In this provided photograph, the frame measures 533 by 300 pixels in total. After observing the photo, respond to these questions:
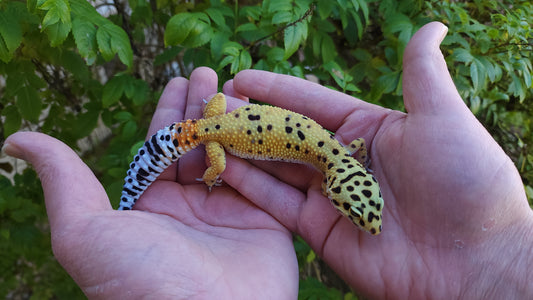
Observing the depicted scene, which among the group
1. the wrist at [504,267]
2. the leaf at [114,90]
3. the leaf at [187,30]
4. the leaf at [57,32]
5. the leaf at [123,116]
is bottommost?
the wrist at [504,267]

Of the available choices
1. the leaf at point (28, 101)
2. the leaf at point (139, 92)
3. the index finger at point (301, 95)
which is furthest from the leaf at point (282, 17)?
the leaf at point (28, 101)

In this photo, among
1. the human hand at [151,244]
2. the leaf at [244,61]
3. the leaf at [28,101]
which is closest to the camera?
the human hand at [151,244]

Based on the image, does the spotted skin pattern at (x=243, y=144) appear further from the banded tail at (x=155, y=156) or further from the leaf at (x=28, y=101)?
the leaf at (x=28, y=101)

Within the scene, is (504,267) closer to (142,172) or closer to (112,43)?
(142,172)

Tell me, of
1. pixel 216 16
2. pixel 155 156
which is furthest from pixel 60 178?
pixel 216 16

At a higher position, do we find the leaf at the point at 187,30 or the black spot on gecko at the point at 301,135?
the leaf at the point at 187,30

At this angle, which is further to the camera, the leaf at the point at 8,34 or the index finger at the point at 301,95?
the index finger at the point at 301,95

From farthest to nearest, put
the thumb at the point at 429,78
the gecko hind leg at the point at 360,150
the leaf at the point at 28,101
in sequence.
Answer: the leaf at the point at 28,101
the gecko hind leg at the point at 360,150
the thumb at the point at 429,78
